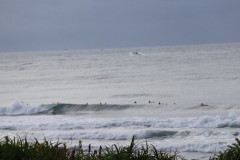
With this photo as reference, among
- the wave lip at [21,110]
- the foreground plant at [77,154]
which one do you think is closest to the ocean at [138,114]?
the wave lip at [21,110]

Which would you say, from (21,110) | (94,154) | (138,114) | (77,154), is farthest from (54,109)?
(94,154)

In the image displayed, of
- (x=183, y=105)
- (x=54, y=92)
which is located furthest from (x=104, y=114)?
(x=54, y=92)

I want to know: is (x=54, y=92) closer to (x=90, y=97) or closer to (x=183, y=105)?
(x=90, y=97)

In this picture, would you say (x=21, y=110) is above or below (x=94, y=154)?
above

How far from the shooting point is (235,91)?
72.6 feet

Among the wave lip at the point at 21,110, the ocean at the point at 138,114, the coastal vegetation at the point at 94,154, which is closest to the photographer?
the coastal vegetation at the point at 94,154

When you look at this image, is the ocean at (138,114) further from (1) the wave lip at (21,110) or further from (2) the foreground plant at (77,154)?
(2) the foreground plant at (77,154)

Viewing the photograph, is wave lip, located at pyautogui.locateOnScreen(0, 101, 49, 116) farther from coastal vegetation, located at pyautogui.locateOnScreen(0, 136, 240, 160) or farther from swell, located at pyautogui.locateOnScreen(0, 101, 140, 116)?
coastal vegetation, located at pyautogui.locateOnScreen(0, 136, 240, 160)

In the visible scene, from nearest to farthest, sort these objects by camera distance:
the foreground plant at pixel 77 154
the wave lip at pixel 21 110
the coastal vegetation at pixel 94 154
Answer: the coastal vegetation at pixel 94 154
the foreground plant at pixel 77 154
the wave lip at pixel 21 110

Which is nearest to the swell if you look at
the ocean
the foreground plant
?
the ocean

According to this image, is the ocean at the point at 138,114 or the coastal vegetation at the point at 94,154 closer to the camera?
the coastal vegetation at the point at 94,154

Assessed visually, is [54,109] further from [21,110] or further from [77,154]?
→ [77,154]

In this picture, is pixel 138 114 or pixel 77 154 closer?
pixel 77 154

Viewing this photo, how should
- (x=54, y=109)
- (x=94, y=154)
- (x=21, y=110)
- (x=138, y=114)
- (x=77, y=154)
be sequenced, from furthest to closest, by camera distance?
(x=54, y=109), (x=21, y=110), (x=138, y=114), (x=77, y=154), (x=94, y=154)
